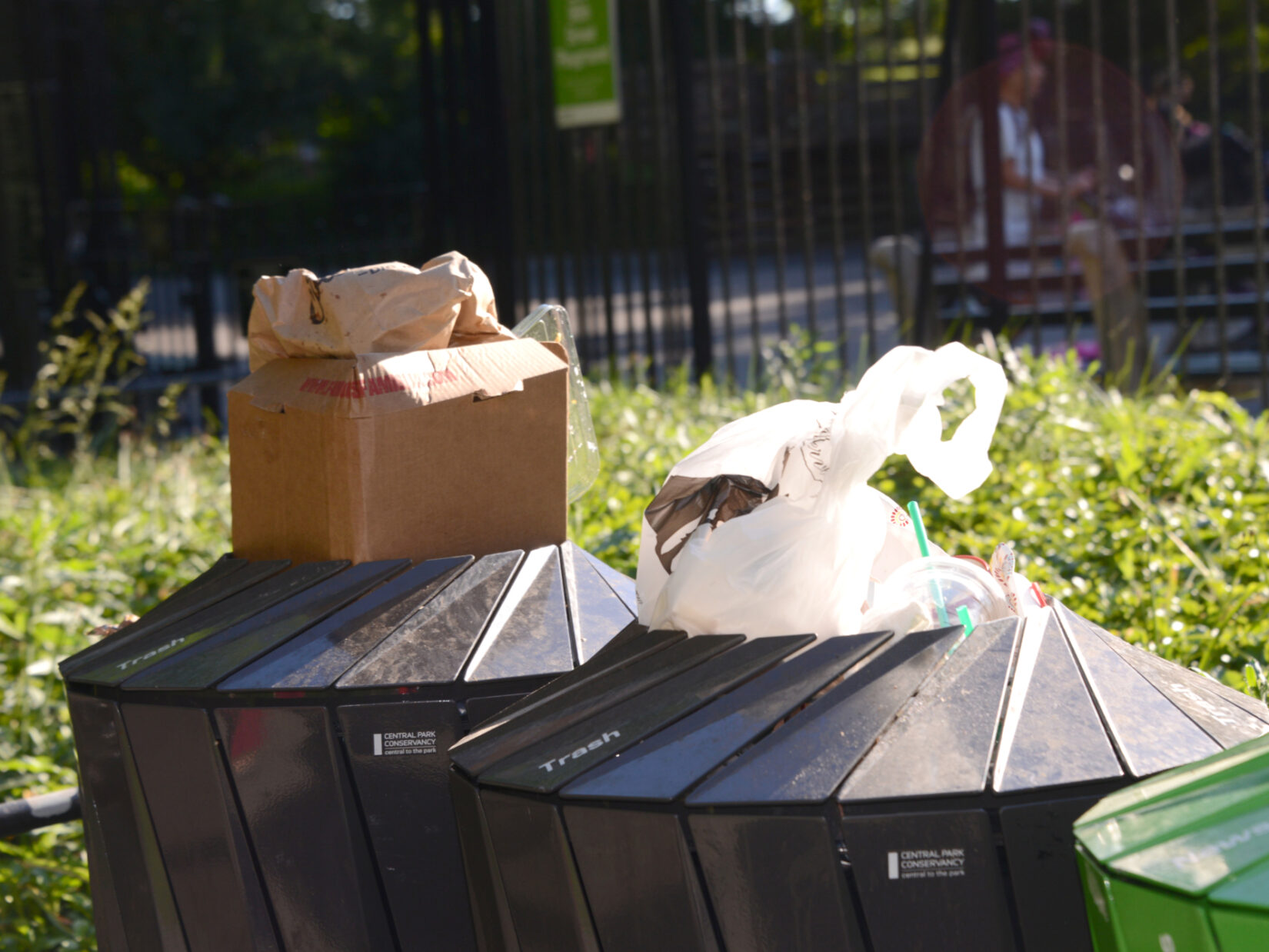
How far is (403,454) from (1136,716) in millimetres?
1153

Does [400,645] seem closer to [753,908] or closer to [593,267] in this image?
[753,908]

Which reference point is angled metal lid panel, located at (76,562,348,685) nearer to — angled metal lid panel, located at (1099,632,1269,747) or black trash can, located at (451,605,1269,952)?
black trash can, located at (451,605,1269,952)

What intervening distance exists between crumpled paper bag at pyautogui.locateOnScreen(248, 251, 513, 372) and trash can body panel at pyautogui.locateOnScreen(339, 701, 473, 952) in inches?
25.3

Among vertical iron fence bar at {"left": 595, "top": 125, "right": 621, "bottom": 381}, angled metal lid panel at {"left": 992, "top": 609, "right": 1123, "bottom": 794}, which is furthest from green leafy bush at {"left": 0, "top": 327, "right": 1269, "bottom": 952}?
vertical iron fence bar at {"left": 595, "top": 125, "right": 621, "bottom": 381}

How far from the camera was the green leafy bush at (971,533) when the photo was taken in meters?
2.77

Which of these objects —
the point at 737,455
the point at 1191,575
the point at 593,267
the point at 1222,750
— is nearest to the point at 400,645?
the point at 737,455

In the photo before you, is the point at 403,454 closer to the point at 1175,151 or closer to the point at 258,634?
the point at 258,634

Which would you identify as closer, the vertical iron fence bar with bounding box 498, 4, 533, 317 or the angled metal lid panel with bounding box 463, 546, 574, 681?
the angled metal lid panel with bounding box 463, 546, 574, 681

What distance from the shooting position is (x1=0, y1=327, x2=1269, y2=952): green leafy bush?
2.77 meters

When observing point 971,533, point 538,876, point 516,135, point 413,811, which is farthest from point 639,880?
point 516,135

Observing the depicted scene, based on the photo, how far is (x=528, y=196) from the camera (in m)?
7.94

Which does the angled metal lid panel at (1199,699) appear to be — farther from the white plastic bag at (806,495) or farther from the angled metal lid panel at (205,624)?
the angled metal lid panel at (205,624)

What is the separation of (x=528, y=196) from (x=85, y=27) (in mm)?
3478

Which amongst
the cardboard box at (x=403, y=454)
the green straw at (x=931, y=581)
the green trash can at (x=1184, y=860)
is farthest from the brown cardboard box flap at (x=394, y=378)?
the green trash can at (x=1184, y=860)
